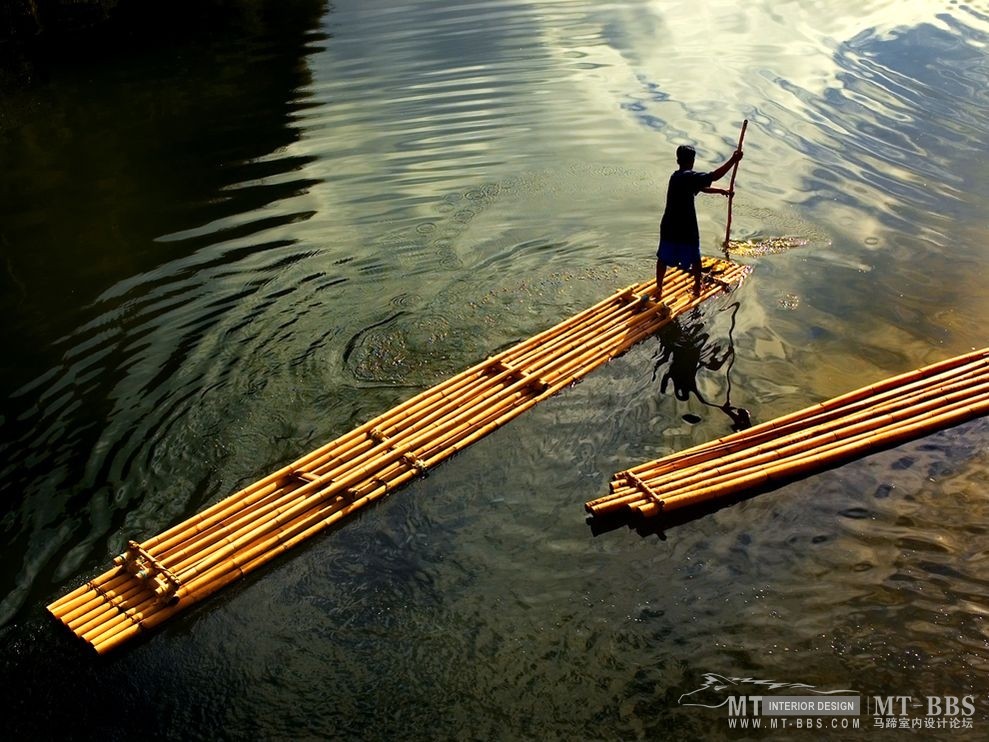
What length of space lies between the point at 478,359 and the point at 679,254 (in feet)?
9.09

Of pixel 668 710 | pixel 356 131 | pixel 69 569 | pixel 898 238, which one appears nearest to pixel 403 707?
pixel 668 710

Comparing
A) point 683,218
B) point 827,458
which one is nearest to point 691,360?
point 683,218

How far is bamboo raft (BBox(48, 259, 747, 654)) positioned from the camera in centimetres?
694

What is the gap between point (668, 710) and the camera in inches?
245

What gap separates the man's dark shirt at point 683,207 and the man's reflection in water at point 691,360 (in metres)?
1.09

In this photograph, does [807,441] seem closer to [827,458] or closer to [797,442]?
[797,442]

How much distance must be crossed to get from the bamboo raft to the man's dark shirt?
0.87 metres

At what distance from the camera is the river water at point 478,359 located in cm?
654

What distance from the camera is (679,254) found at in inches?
407

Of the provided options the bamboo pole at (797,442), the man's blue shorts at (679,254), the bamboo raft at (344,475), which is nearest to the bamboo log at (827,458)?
the bamboo pole at (797,442)

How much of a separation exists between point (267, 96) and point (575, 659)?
16.4m
